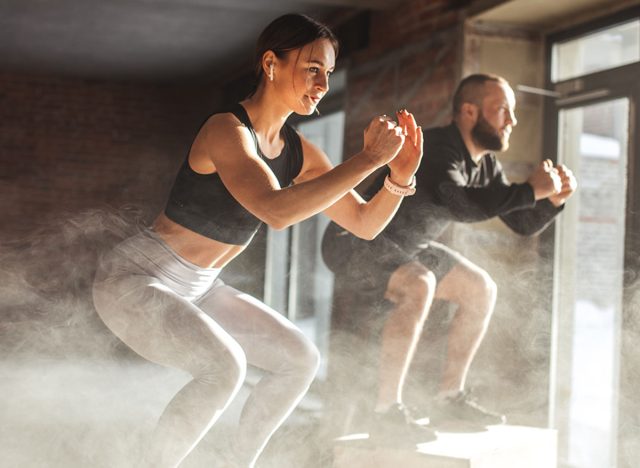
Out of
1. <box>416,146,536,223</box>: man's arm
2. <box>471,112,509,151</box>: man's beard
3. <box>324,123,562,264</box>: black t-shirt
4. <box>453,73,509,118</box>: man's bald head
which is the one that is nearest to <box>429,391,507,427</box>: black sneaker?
<box>324,123,562,264</box>: black t-shirt

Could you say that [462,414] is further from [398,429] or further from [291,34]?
[291,34]

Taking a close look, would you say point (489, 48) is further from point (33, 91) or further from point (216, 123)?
point (33, 91)

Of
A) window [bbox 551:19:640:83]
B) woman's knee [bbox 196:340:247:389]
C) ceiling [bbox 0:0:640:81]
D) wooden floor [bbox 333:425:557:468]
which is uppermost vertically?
ceiling [bbox 0:0:640:81]

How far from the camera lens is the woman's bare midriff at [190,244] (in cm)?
199

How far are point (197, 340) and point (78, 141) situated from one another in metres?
6.28

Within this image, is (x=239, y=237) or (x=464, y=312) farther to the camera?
(x=464, y=312)

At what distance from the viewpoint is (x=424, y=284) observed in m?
2.64

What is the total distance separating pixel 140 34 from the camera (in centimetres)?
615

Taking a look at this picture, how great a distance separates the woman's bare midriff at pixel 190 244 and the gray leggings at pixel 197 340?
0.02m

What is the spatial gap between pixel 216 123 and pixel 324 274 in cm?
339

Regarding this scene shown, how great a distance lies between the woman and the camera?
5.90 ft

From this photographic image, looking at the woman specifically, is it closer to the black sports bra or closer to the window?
the black sports bra

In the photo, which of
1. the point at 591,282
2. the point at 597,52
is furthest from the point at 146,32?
the point at 591,282

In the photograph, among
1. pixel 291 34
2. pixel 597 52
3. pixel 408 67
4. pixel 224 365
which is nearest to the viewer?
pixel 224 365
